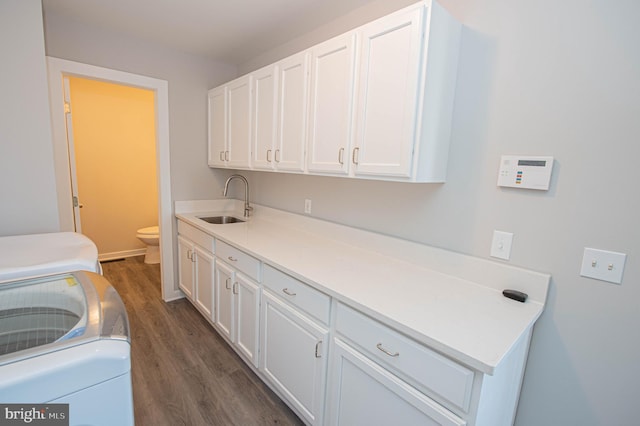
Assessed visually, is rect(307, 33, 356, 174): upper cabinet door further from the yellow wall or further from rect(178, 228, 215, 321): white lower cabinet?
the yellow wall

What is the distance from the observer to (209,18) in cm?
208

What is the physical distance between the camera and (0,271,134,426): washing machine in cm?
67

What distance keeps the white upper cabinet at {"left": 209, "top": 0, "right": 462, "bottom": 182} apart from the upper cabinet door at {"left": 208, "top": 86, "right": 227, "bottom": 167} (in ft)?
2.83

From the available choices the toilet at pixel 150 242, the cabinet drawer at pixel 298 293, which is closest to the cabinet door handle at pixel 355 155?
the cabinet drawer at pixel 298 293

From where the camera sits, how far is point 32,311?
3.10 feet

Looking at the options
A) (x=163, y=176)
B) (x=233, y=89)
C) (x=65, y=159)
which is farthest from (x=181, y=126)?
(x=65, y=159)

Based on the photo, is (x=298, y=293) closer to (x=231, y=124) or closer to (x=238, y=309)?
(x=238, y=309)

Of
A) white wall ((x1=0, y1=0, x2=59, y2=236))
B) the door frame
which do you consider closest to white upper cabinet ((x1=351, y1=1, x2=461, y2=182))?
white wall ((x1=0, y1=0, x2=59, y2=236))

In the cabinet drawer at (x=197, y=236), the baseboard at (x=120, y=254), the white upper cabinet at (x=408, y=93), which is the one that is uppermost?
the white upper cabinet at (x=408, y=93)

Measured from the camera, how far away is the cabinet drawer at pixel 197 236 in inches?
90.9

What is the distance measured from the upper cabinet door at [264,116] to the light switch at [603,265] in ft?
5.80

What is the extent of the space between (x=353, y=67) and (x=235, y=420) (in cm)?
198

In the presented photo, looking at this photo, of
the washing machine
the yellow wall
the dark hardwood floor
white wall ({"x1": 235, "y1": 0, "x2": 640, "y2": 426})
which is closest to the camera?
the washing machine

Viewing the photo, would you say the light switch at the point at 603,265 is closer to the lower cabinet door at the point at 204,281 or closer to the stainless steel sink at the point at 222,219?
the lower cabinet door at the point at 204,281
